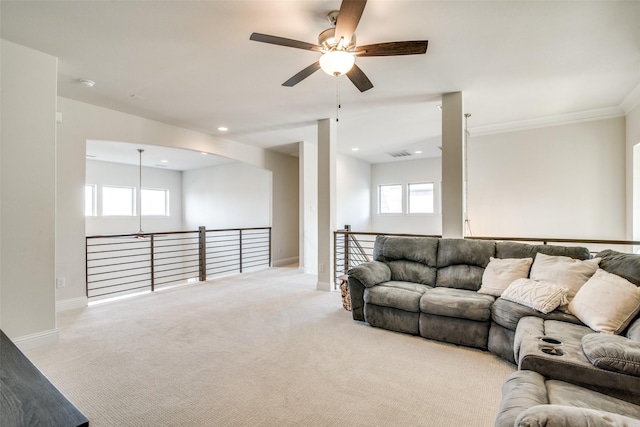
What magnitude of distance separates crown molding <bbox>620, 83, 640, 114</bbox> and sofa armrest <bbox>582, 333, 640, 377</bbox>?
3.85 metres

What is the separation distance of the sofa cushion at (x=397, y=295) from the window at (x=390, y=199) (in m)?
5.50

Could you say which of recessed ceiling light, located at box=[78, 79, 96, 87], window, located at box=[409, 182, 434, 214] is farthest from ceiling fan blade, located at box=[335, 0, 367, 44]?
window, located at box=[409, 182, 434, 214]

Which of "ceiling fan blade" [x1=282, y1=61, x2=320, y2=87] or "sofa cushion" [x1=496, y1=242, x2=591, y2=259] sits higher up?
"ceiling fan blade" [x1=282, y1=61, x2=320, y2=87]

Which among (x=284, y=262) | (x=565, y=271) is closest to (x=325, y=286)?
(x=284, y=262)

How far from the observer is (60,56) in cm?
292

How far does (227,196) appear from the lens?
8555 millimetres

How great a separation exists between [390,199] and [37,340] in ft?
25.8

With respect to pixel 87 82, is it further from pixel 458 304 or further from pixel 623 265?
pixel 623 265

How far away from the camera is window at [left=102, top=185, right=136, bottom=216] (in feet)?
26.2

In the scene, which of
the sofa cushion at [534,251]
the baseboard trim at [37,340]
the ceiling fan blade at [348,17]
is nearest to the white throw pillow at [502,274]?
the sofa cushion at [534,251]

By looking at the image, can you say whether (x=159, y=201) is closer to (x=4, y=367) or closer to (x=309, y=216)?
(x=309, y=216)

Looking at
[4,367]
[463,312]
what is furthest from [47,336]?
[463,312]

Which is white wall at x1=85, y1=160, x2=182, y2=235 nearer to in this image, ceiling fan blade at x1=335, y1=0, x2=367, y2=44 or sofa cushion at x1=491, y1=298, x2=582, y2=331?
ceiling fan blade at x1=335, y1=0, x2=367, y2=44

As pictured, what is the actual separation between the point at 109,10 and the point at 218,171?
6633 millimetres
